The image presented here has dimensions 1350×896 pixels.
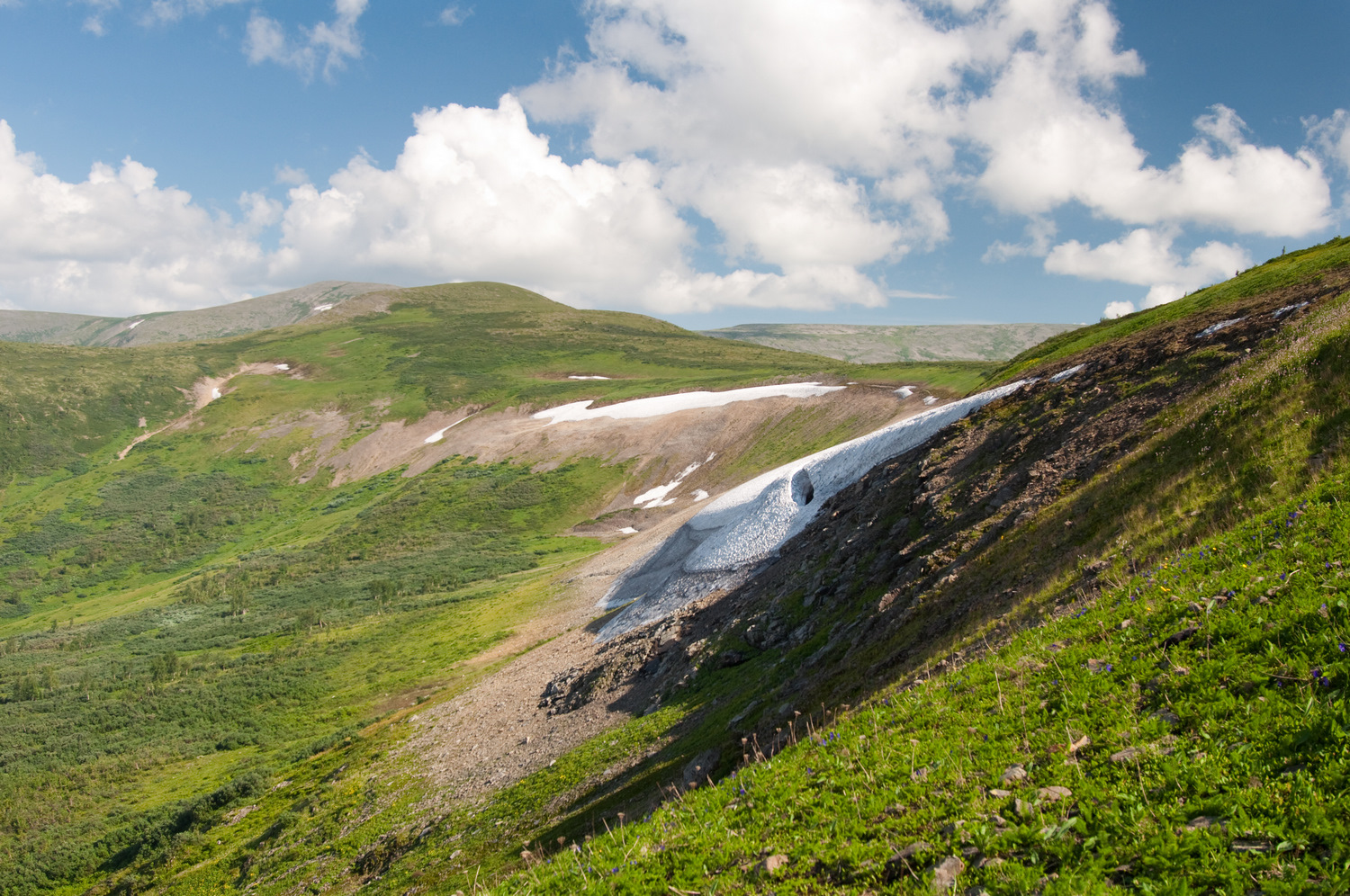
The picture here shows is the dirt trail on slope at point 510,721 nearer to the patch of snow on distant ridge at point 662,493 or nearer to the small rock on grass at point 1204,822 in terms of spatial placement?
the small rock on grass at point 1204,822

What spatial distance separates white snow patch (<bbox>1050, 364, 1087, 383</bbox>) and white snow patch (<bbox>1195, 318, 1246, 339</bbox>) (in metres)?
4.44

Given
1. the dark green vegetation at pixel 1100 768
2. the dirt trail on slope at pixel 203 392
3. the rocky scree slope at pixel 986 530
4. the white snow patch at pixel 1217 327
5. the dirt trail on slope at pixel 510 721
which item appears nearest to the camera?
the dark green vegetation at pixel 1100 768

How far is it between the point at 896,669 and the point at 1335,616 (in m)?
7.91

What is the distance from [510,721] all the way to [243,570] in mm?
69597

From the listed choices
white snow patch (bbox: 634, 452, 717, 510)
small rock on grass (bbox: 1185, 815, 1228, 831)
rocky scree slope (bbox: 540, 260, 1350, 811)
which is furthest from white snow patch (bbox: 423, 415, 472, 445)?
small rock on grass (bbox: 1185, 815, 1228, 831)

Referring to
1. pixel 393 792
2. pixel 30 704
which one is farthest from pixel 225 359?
pixel 393 792

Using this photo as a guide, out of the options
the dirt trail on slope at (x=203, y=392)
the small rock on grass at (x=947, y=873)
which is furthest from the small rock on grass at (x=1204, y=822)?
the dirt trail on slope at (x=203, y=392)

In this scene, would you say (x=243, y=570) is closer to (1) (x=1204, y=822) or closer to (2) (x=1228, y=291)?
(1) (x=1204, y=822)

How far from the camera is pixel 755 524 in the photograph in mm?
41594

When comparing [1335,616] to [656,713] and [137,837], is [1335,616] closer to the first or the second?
[656,713]

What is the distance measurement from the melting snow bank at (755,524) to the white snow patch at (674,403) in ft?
154

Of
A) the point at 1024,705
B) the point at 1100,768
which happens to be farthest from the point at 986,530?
the point at 1100,768

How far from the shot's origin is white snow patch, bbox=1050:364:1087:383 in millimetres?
30234

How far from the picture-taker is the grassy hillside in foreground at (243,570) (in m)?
33.9
